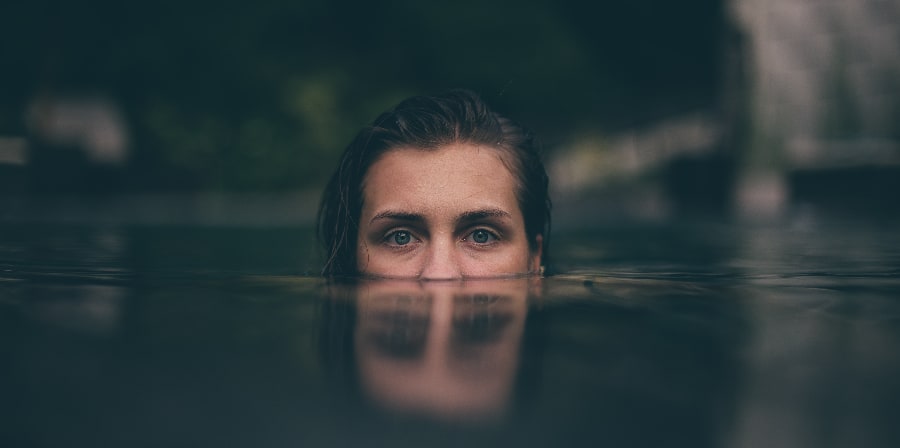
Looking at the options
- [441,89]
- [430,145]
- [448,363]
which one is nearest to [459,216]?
[430,145]

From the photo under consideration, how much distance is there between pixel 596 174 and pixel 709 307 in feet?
33.1

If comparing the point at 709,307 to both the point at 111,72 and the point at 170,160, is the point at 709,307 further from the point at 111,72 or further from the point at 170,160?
the point at 111,72

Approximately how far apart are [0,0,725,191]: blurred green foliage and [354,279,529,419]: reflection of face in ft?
26.7

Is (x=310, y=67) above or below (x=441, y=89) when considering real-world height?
above

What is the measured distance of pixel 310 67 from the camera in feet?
45.1

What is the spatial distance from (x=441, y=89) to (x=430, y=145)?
4.58 meters

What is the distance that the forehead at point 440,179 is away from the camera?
2.19m

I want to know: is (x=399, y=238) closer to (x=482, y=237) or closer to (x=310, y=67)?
(x=482, y=237)

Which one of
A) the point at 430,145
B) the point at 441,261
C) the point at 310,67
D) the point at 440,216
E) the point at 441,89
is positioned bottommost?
the point at 441,261

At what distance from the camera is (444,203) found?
85.3 inches

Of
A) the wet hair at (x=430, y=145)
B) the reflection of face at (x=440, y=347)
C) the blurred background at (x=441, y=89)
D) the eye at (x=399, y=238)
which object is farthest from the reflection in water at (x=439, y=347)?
the blurred background at (x=441, y=89)

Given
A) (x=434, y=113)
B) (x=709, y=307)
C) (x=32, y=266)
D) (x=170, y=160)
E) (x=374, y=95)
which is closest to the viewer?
(x=709, y=307)

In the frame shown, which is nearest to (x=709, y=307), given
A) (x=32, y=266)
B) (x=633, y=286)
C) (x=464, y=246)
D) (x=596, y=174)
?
(x=633, y=286)

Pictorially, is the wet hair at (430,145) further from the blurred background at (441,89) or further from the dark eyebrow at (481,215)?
the blurred background at (441,89)
